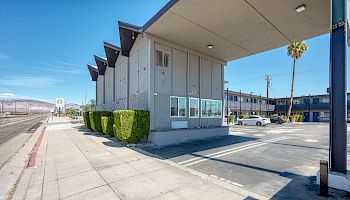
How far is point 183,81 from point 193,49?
2.69 metres

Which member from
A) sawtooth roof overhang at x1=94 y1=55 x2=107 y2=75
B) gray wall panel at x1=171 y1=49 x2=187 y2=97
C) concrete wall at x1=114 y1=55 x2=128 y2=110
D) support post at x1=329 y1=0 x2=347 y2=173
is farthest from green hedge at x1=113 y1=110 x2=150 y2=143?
sawtooth roof overhang at x1=94 y1=55 x2=107 y2=75

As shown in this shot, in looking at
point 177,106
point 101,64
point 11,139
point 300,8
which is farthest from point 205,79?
point 11,139

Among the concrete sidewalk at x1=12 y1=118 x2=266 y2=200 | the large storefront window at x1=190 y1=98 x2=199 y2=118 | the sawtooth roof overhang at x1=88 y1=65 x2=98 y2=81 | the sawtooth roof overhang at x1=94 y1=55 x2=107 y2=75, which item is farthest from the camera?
the sawtooth roof overhang at x1=88 y1=65 x2=98 y2=81

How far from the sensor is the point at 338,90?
201 inches

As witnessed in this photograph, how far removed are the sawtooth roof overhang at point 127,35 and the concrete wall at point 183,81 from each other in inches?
77.6

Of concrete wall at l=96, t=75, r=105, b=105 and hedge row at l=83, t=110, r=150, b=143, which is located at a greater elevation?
concrete wall at l=96, t=75, r=105, b=105

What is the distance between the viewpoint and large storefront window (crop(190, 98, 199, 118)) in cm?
1430

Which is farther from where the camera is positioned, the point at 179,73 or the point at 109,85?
the point at 109,85

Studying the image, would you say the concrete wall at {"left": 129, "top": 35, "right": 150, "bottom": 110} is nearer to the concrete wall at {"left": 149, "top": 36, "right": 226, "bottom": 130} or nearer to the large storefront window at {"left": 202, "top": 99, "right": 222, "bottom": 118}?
the concrete wall at {"left": 149, "top": 36, "right": 226, "bottom": 130}

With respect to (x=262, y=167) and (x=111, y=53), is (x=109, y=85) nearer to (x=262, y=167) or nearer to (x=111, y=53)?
(x=111, y=53)

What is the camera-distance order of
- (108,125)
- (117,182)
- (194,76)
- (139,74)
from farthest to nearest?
(108,125)
(194,76)
(139,74)
(117,182)

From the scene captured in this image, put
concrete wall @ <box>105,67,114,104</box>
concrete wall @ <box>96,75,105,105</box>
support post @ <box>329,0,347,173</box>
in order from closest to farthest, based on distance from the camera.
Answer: support post @ <box>329,0,347,173</box> → concrete wall @ <box>105,67,114,104</box> → concrete wall @ <box>96,75,105,105</box>

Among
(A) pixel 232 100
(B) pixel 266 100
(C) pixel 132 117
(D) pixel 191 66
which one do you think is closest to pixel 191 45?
(D) pixel 191 66

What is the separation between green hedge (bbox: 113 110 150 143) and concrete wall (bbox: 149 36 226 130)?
65 centimetres
